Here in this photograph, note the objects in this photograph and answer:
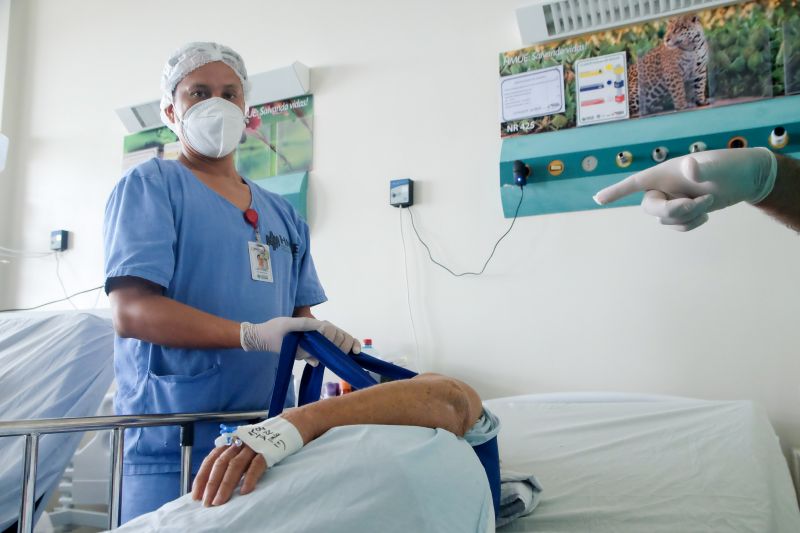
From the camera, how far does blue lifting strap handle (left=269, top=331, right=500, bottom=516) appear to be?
3.61 feet

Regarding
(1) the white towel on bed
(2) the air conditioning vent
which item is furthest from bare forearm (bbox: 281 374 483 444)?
(2) the air conditioning vent

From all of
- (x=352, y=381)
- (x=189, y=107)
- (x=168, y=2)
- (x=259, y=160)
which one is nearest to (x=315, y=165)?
(x=259, y=160)

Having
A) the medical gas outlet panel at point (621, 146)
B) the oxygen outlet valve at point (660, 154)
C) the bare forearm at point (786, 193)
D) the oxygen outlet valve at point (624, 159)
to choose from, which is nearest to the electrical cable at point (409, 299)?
the medical gas outlet panel at point (621, 146)

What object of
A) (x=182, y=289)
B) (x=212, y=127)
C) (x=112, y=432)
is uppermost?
(x=212, y=127)

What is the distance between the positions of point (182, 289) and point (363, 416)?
58cm

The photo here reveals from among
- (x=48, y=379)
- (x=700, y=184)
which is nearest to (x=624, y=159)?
(x=700, y=184)

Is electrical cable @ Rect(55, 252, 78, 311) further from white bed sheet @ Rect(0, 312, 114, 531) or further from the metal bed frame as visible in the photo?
the metal bed frame

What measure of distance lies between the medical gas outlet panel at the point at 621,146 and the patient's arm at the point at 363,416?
129 centimetres

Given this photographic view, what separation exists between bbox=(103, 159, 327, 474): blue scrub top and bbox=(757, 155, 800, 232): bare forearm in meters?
1.19

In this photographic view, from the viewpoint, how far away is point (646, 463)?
4.89ft

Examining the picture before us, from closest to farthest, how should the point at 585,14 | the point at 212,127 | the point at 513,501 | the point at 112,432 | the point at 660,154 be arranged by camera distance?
the point at 112,432 < the point at 513,501 < the point at 212,127 < the point at 660,154 < the point at 585,14

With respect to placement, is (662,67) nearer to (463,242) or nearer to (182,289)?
(463,242)

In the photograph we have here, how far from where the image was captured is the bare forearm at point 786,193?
54.3 inches

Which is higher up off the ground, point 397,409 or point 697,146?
point 697,146
